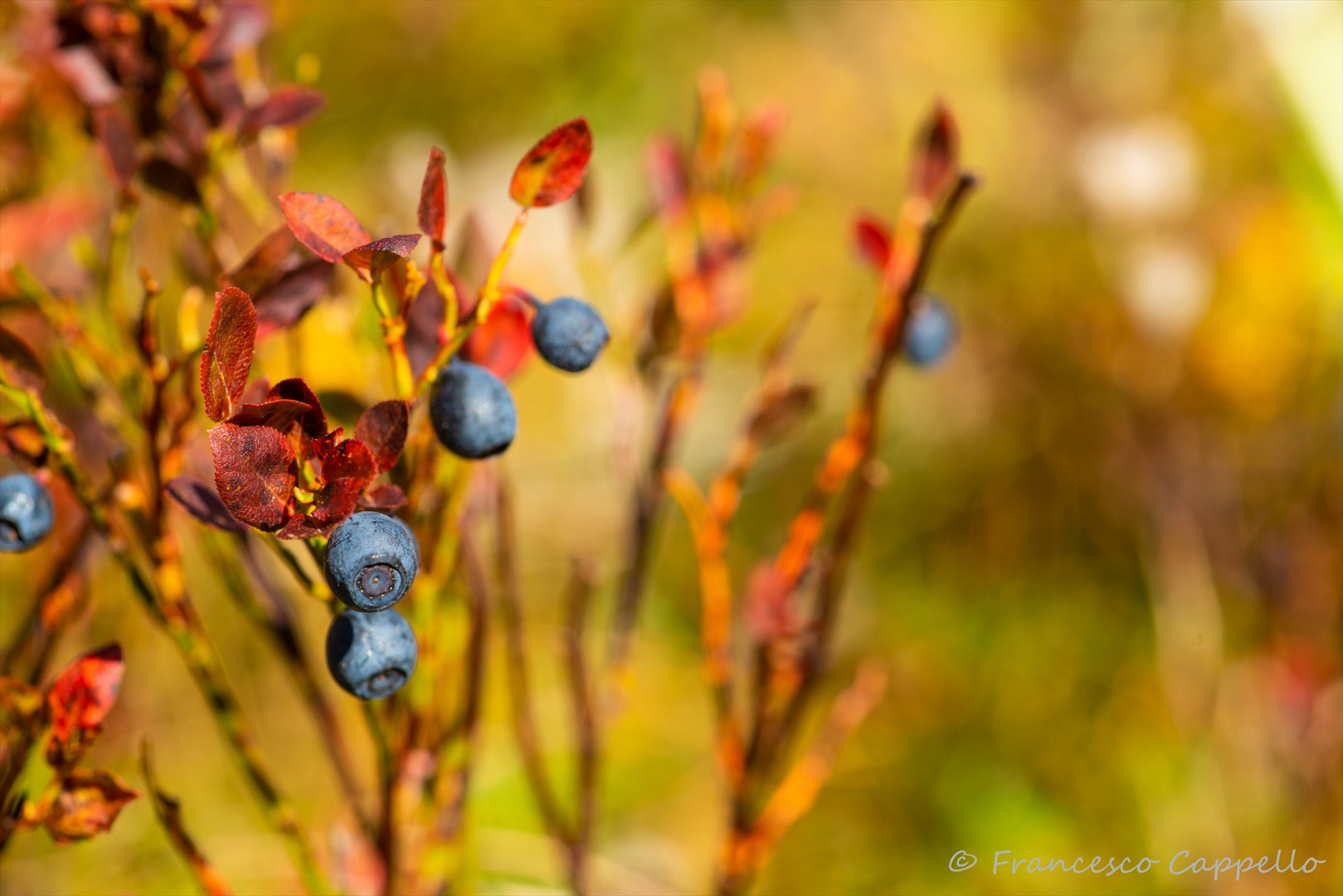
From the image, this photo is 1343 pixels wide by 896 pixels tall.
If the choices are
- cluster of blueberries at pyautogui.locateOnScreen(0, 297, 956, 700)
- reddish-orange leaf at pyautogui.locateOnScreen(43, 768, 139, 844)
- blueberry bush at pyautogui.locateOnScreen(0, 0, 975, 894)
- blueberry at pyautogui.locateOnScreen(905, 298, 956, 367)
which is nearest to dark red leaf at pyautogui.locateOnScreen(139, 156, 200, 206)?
blueberry bush at pyautogui.locateOnScreen(0, 0, 975, 894)

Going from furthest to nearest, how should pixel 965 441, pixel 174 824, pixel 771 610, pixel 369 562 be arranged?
pixel 965 441 < pixel 771 610 < pixel 174 824 < pixel 369 562

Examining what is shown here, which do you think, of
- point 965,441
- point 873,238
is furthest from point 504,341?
point 965,441

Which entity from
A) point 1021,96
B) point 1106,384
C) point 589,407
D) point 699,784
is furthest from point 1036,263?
point 699,784

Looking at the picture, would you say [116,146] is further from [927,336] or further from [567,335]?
[927,336]

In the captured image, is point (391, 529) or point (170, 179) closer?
point (391, 529)

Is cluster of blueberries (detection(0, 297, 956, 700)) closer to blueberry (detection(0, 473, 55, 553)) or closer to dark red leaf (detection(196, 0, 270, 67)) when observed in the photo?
blueberry (detection(0, 473, 55, 553))

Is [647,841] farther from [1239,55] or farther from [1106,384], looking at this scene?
[1239,55]
